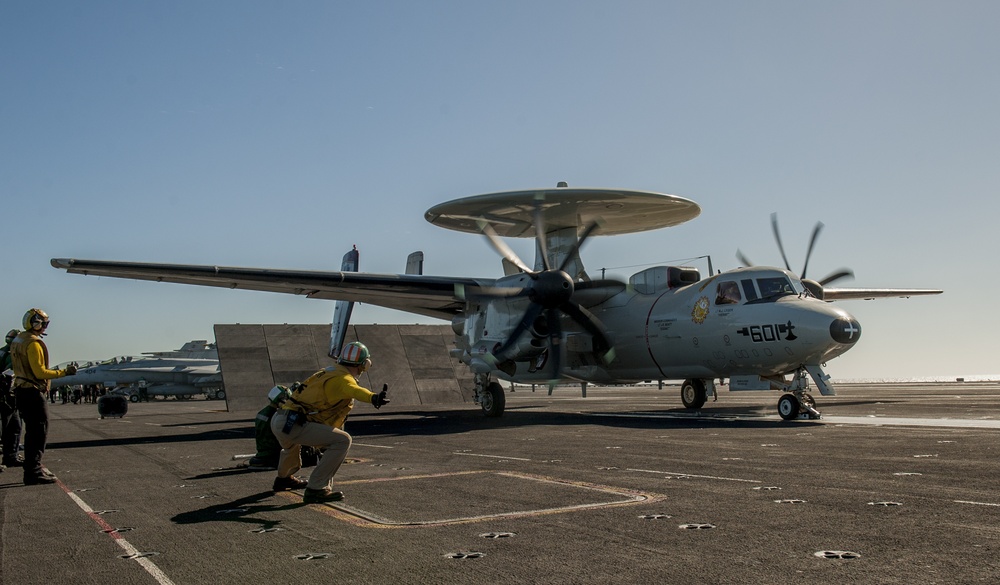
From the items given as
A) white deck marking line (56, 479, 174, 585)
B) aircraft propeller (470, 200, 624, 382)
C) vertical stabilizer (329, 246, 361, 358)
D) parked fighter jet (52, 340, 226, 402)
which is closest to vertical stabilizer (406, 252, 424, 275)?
vertical stabilizer (329, 246, 361, 358)

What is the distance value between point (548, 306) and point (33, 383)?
1456 centimetres

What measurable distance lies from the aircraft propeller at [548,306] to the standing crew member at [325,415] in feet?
46.8

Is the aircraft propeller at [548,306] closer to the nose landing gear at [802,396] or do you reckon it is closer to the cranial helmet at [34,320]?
the nose landing gear at [802,396]

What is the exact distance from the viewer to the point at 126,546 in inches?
271

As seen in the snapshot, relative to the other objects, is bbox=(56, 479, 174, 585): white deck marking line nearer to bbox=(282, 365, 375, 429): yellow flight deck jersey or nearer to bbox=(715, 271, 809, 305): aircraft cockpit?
bbox=(282, 365, 375, 429): yellow flight deck jersey

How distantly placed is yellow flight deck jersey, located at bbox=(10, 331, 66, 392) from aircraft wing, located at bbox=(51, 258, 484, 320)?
790 centimetres

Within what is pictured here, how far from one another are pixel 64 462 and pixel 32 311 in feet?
13.0

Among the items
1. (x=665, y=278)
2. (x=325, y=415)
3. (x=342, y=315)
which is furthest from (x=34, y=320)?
(x=342, y=315)

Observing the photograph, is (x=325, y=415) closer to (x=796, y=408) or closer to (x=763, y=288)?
(x=796, y=408)

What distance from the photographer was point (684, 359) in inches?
930

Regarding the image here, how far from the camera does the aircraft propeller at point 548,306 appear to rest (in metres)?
23.5

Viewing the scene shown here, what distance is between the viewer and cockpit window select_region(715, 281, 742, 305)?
21.9 m

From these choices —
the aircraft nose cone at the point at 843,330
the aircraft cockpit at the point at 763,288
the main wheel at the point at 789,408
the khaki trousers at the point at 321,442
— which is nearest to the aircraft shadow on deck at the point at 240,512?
the khaki trousers at the point at 321,442

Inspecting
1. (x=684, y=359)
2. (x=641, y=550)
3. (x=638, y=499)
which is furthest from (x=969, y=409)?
(x=641, y=550)
